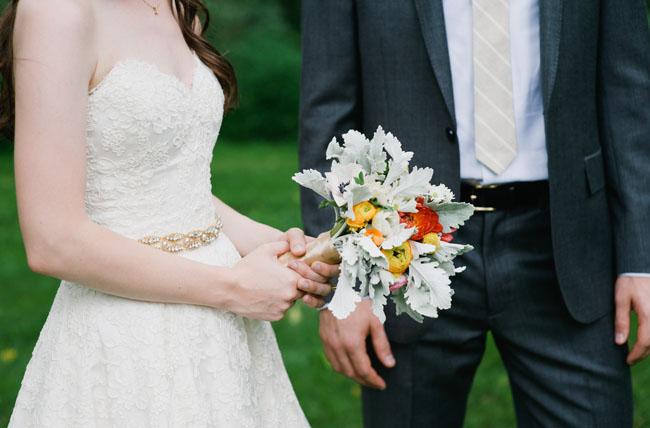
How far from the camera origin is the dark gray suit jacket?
294cm

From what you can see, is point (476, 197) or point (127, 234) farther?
point (476, 197)

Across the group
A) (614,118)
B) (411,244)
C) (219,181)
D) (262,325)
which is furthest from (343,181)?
(219,181)

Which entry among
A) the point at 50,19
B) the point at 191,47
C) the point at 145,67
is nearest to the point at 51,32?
the point at 50,19

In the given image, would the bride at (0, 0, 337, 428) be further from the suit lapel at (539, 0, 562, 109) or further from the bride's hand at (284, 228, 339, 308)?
the suit lapel at (539, 0, 562, 109)

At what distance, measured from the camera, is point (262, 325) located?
9.13ft

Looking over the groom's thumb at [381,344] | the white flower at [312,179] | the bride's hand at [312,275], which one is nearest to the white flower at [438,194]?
the white flower at [312,179]

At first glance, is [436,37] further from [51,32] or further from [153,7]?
[51,32]

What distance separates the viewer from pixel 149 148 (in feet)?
8.02

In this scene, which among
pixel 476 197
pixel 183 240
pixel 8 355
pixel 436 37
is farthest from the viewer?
pixel 8 355

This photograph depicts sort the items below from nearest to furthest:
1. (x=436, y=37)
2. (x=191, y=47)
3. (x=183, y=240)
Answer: (x=183, y=240) < (x=191, y=47) < (x=436, y=37)

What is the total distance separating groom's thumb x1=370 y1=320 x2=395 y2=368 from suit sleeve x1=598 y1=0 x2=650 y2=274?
2.55 ft

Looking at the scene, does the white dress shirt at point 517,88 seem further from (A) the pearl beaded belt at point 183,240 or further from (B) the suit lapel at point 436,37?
(A) the pearl beaded belt at point 183,240

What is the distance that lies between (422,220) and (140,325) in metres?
0.74

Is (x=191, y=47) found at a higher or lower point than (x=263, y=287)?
higher
